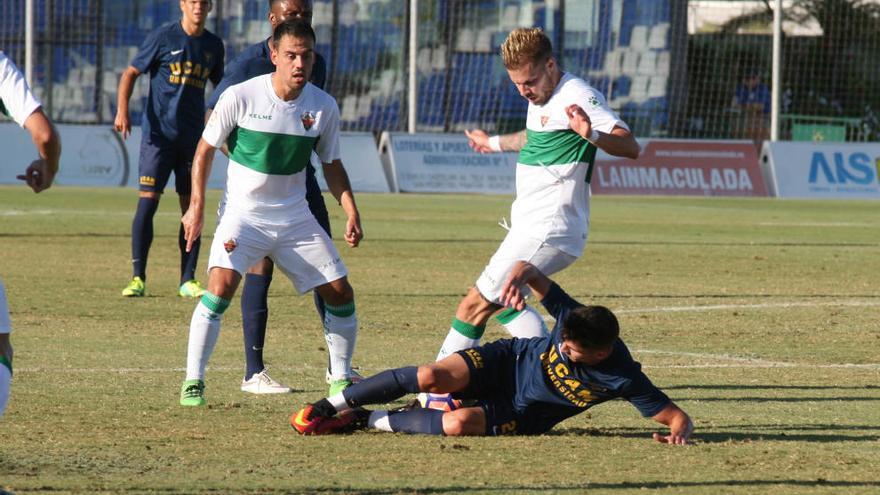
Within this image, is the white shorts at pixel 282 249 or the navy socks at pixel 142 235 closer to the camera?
the white shorts at pixel 282 249

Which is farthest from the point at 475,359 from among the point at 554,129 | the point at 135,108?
the point at 135,108

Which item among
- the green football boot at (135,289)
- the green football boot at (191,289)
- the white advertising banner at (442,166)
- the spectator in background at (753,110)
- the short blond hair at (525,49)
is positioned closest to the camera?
the short blond hair at (525,49)

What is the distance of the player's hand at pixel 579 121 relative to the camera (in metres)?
6.86

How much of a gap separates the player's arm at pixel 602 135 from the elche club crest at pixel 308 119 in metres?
1.29

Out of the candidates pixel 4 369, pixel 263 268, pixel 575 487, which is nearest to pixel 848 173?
pixel 263 268

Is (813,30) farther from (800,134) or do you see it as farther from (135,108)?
(135,108)

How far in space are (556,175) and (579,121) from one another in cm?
59

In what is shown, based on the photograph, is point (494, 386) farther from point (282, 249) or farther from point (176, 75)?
point (176, 75)

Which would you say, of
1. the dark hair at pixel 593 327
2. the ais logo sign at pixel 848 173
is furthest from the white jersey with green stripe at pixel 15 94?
the ais logo sign at pixel 848 173

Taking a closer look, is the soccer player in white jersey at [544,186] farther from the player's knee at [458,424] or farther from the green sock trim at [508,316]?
the player's knee at [458,424]

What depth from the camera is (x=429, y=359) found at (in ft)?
29.7

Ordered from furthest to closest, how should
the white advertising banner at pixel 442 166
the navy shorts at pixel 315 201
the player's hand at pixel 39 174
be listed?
the white advertising banner at pixel 442 166
the navy shorts at pixel 315 201
the player's hand at pixel 39 174

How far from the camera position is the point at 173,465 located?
235 inches

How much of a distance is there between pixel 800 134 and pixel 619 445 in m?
28.2
